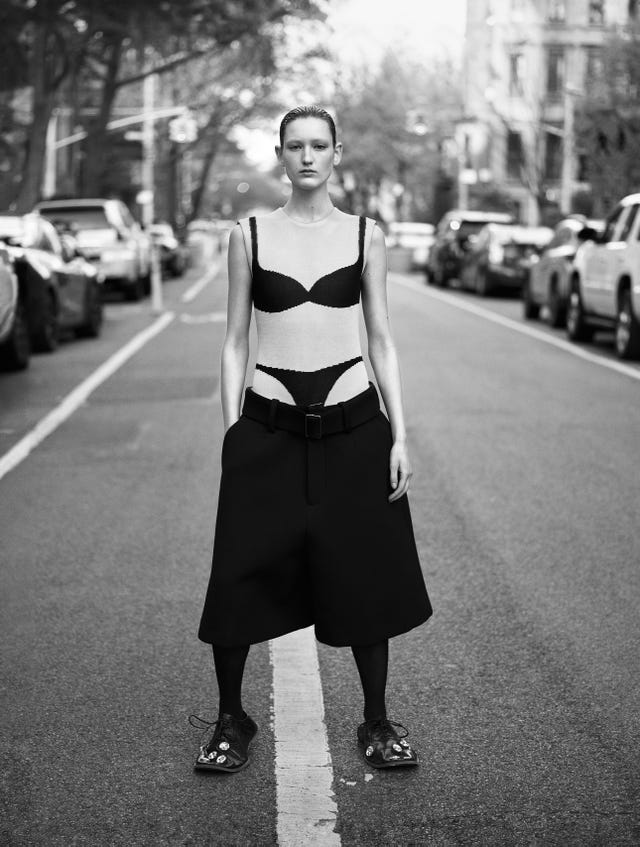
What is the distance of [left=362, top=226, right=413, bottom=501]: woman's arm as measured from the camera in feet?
14.4

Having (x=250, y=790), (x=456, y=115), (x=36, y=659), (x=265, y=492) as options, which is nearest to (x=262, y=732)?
Result: (x=250, y=790)

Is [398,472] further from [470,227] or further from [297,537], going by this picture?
[470,227]

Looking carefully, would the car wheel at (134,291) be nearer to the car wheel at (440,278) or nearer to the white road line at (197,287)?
the white road line at (197,287)

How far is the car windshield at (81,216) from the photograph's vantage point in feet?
95.6

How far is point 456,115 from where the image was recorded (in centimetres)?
8506

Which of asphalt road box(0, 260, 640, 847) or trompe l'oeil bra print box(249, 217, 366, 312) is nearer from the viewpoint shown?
asphalt road box(0, 260, 640, 847)

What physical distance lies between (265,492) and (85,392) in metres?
9.82

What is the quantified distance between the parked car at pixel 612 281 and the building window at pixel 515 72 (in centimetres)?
4936

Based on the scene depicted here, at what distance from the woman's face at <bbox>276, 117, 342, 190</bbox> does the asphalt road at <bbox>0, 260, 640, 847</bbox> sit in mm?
1121

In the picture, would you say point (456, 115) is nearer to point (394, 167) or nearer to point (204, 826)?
point (394, 167)

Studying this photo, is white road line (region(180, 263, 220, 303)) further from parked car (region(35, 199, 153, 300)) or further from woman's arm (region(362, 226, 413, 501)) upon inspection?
woman's arm (region(362, 226, 413, 501))

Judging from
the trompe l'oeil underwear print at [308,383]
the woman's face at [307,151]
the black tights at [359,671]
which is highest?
the woman's face at [307,151]

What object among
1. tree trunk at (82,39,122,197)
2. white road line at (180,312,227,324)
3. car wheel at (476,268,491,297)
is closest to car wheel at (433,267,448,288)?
Answer: car wheel at (476,268,491,297)

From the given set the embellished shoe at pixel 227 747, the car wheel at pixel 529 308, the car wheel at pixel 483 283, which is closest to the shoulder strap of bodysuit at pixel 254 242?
the embellished shoe at pixel 227 747
